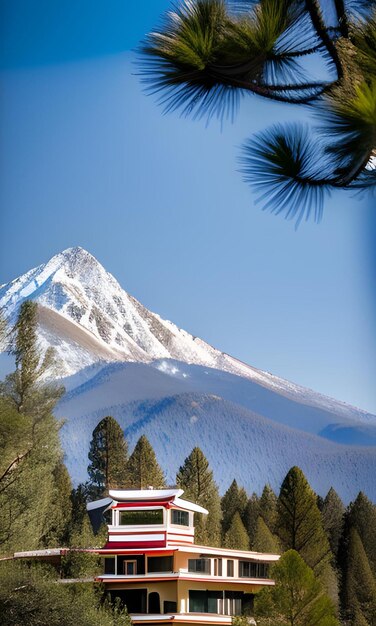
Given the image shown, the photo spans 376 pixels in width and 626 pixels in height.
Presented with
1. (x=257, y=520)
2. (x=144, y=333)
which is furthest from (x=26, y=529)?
(x=144, y=333)

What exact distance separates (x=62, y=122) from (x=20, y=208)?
17.9 feet

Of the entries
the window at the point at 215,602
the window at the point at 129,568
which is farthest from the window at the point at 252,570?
the window at the point at 129,568

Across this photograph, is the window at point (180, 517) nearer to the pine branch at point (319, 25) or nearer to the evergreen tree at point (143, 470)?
the evergreen tree at point (143, 470)

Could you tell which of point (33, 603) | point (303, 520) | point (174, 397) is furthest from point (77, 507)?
point (174, 397)

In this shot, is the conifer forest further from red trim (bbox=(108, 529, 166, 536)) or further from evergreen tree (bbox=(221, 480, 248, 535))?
red trim (bbox=(108, 529, 166, 536))

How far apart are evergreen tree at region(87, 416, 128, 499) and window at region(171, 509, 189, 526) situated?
17.7 ft

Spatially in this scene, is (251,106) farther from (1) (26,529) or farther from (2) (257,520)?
(2) (257,520)

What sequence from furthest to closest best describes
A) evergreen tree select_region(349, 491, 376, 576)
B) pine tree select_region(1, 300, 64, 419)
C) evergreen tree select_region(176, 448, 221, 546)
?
evergreen tree select_region(176, 448, 221, 546) < evergreen tree select_region(349, 491, 376, 576) < pine tree select_region(1, 300, 64, 419)

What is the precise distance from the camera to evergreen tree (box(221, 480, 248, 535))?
22.2 meters

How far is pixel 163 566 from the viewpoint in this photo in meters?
15.8

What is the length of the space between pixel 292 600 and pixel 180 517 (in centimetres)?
272

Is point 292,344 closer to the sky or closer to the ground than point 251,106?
closer to the sky

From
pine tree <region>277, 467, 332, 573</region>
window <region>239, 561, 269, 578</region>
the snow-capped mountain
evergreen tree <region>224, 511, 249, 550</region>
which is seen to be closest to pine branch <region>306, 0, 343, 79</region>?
window <region>239, 561, 269, 578</region>

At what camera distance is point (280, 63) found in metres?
3.77
